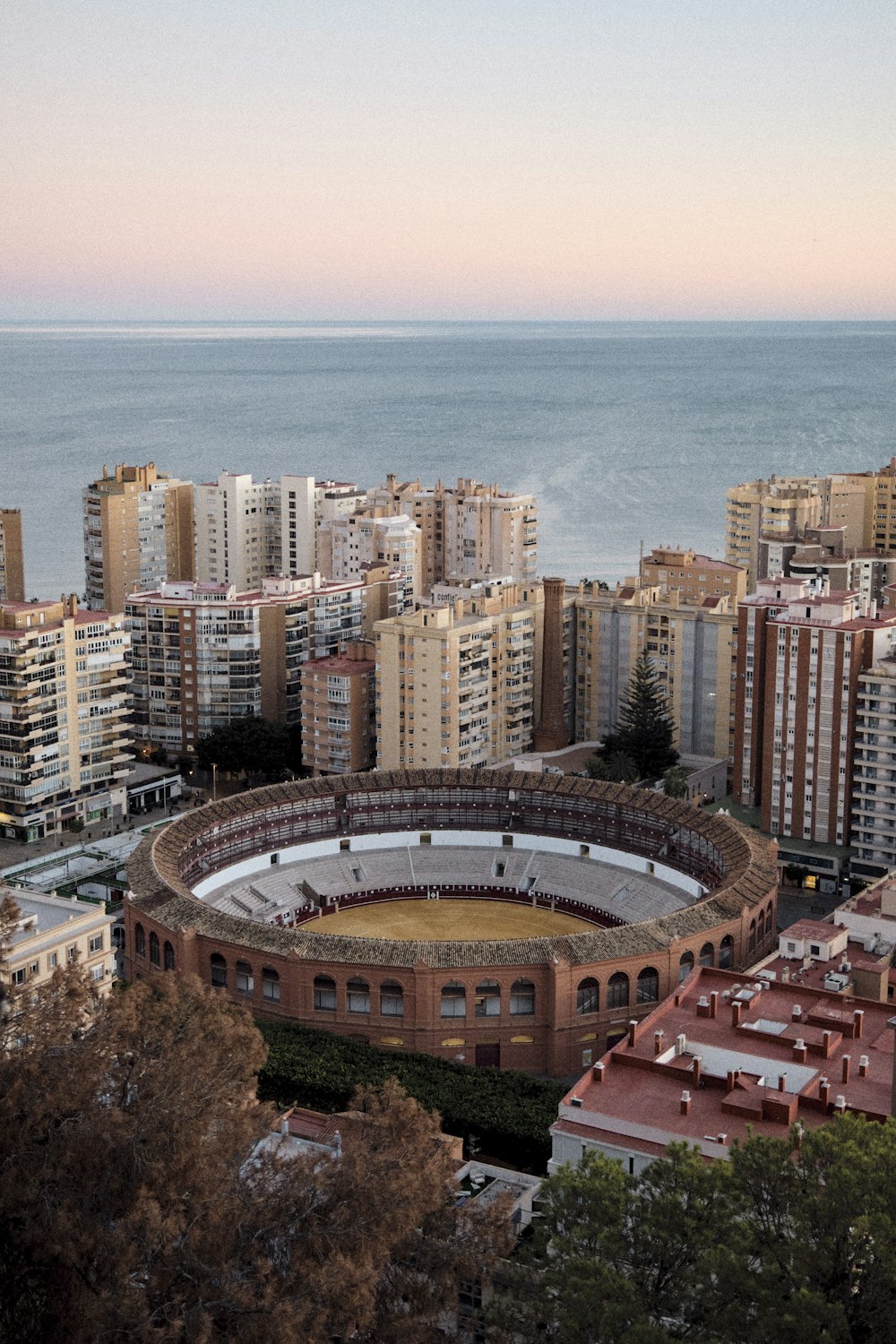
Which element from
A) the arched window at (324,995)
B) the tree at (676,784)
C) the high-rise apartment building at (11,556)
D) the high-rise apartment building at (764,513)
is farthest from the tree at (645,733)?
the high-rise apartment building at (11,556)

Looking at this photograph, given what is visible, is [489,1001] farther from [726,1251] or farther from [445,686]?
[445,686]

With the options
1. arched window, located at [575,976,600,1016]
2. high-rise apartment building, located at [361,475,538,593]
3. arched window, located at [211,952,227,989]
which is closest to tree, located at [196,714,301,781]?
high-rise apartment building, located at [361,475,538,593]

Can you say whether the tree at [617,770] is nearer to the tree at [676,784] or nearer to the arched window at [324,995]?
the tree at [676,784]

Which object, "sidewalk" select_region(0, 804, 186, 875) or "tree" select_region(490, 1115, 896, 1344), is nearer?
"tree" select_region(490, 1115, 896, 1344)

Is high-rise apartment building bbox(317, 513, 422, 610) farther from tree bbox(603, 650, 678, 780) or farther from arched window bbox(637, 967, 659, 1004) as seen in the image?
arched window bbox(637, 967, 659, 1004)

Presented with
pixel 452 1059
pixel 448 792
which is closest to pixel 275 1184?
pixel 452 1059

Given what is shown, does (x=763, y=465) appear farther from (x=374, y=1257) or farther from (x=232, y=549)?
(x=374, y=1257)

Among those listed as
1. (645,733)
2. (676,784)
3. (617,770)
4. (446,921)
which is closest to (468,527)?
(645,733)
